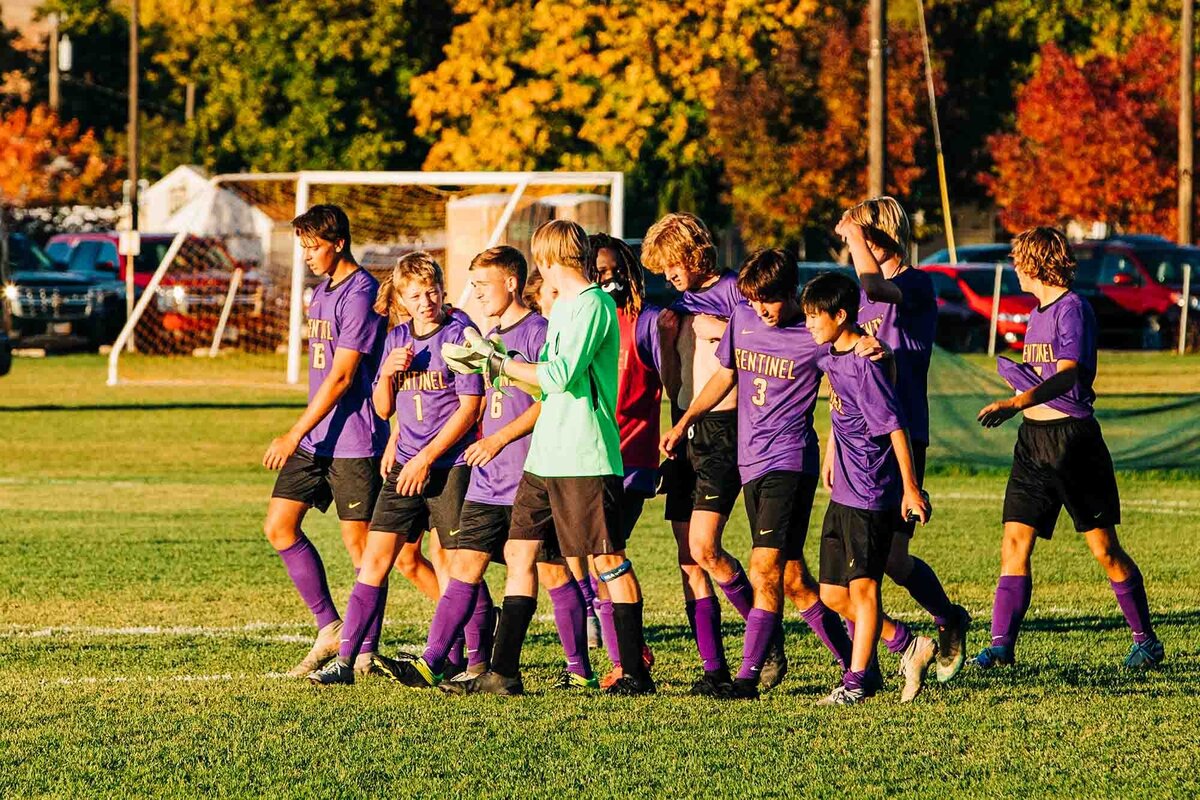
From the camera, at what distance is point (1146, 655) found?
334 inches

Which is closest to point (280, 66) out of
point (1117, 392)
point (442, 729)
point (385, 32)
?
point (385, 32)

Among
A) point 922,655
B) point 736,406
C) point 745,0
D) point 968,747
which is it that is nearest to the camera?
point 968,747

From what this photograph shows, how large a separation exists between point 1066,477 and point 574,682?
2221 millimetres

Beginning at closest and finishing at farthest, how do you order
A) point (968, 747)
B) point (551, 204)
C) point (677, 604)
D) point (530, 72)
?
point (968, 747), point (677, 604), point (551, 204), point (530, 72)

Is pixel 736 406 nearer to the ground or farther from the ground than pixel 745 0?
nearer to the ground

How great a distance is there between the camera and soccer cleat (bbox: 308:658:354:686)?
8086 millimetres

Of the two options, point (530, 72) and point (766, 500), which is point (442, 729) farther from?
point (530, 72)

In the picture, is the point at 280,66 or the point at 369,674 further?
the point at 280,66

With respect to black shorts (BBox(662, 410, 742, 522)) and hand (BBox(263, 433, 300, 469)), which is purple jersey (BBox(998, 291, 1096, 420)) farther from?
hand (BBox(263, 433, 300, 469))

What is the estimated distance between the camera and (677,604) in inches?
411

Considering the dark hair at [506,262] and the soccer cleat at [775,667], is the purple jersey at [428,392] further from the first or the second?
the soccer cleat at [775,667]

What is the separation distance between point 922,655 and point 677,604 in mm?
2999

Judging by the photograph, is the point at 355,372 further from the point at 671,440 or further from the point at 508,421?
the point at 671,440

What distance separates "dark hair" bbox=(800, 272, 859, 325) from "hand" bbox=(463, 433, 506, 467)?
47.8 inches
